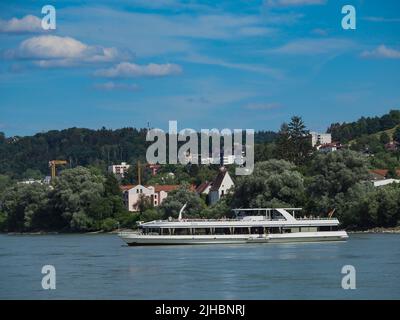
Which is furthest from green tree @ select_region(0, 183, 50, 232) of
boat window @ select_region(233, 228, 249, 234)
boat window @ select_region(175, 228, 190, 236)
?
boat window @ select_region(233, 228, 249, 234)

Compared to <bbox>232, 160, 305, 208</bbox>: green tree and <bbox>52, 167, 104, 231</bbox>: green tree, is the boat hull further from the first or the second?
<bbox>52, 167, 104, 231</bbox>: green tree

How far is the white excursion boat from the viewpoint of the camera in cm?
6894

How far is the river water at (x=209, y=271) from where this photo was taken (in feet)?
129

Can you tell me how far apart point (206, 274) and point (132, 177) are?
119 metres

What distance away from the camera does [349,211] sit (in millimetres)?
84188

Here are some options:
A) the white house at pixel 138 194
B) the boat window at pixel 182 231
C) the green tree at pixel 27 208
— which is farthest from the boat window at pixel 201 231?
the white house at pixel 138 194

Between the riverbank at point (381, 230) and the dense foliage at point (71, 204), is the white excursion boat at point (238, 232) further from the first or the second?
the dense foliage at point (71, 204)

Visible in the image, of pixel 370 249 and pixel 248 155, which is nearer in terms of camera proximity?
pixel 370 249

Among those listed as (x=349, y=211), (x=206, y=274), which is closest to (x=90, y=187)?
(x=349, y=211)

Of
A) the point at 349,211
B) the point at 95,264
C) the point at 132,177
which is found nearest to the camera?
the point at 95,264

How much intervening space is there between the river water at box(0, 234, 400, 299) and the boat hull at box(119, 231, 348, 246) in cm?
135
